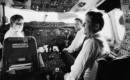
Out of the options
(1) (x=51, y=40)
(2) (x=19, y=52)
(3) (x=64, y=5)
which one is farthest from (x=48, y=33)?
(3) (x=64, y=5)

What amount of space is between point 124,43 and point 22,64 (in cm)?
178

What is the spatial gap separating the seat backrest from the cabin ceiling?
6.89 ft

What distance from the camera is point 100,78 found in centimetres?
152

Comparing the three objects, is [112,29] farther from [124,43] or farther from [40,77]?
[40,77]

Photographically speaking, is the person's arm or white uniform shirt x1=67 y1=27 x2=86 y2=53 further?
white uniform shirt x1=67 y1=27 x2=86 y2=53

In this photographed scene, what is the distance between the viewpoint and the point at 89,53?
1627 mm

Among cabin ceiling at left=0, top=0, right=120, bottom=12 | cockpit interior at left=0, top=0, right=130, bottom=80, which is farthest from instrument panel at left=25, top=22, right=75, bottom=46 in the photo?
cabin ceiling at left=0, top=0, right=120, bottom=12

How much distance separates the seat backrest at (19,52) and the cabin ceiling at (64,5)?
2101 millimetres

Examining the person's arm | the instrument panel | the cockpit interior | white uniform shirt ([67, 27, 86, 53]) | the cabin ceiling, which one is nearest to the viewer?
the person's arm

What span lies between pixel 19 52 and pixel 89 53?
35.8 inches

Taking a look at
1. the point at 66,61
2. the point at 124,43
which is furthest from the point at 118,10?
the point at 66,61

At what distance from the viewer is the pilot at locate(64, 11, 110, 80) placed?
1.55 meters

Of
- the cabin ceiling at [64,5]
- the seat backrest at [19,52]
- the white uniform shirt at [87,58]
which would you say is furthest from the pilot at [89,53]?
the cabin ceiling at [64,5]

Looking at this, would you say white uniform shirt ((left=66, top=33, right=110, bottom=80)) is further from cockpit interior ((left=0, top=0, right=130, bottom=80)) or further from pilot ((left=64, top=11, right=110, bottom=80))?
cockpit interior ((left=0, top=0, right=130, bottom=80))
